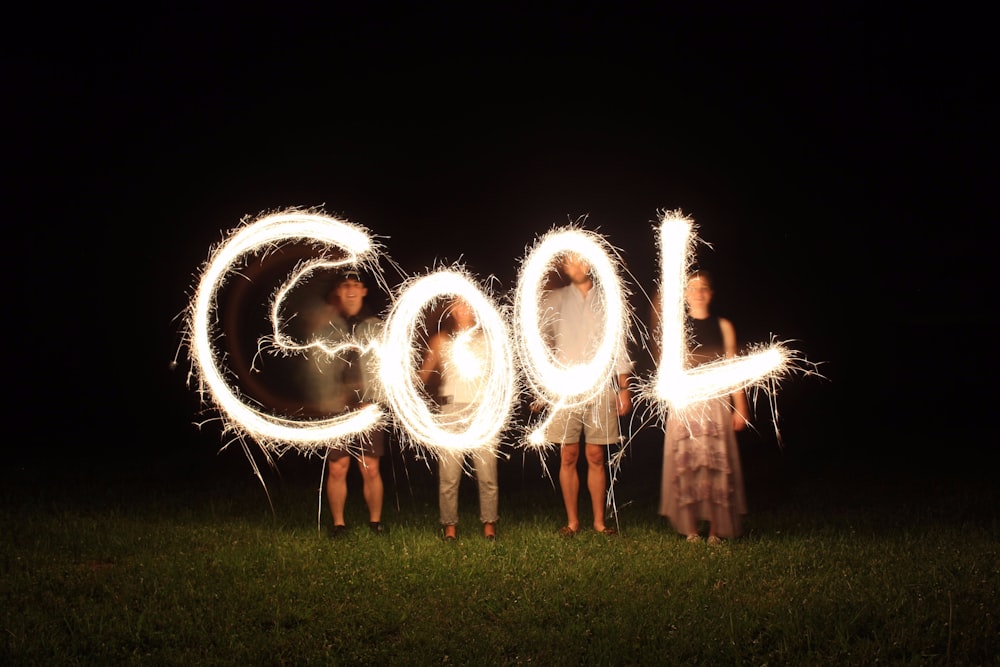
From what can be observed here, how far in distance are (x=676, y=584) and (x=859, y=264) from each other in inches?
556

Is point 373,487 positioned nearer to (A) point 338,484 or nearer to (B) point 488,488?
(A) point 338,484

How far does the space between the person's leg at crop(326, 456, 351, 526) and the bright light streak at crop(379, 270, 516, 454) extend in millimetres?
770

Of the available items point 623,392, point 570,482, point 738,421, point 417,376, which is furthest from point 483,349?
point 738,421

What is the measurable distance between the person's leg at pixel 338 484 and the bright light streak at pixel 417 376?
770mm

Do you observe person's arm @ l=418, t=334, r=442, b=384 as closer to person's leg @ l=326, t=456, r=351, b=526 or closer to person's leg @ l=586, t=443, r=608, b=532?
person's leg @ l=326, t=456, r=351, b=526

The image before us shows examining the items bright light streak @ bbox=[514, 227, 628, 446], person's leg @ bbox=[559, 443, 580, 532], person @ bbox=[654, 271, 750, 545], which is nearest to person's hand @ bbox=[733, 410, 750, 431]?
person @ bbox=[654, 271, 750, 545]

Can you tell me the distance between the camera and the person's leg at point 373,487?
22.7ft

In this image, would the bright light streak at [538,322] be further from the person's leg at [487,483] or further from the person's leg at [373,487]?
the person's leg at [373,487]

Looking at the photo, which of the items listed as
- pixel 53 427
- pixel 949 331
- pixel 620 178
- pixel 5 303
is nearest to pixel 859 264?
pixel 949 331

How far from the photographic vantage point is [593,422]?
6.81 m

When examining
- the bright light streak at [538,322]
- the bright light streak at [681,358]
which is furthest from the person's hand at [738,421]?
the bright light streak at [538,322]

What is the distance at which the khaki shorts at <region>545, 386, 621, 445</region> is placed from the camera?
6.80 metres

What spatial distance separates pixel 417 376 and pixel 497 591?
1.82 metres

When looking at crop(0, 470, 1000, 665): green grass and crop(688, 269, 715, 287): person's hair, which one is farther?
crop(688, 269, 715, 287): person's hair
